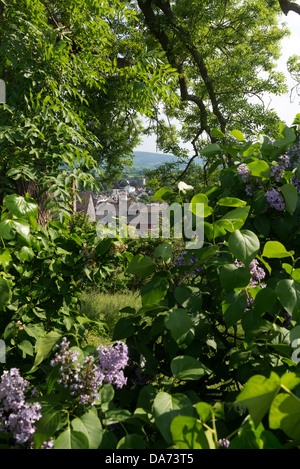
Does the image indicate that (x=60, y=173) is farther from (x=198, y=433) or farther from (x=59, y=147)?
(x=198, y=433)

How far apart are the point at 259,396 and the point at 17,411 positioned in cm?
56

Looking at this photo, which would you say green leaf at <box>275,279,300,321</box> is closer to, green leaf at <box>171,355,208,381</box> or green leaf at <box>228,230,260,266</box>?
green leaf at <box>228,230,260,266</box>

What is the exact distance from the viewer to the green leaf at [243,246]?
39.4 inches

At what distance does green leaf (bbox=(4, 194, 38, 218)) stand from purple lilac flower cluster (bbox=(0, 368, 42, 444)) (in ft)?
2.56

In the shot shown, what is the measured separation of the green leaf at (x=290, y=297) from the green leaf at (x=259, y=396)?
0.31m

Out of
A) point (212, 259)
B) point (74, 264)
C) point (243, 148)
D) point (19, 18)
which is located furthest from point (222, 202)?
point (19, 18)

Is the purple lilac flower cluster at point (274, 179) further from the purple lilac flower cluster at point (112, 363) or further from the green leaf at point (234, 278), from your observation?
the purple lilac flower cluster at point (112, 363)

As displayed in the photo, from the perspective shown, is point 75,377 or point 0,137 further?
point 0,137

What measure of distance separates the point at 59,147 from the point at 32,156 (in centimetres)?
31

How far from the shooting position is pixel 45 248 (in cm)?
193

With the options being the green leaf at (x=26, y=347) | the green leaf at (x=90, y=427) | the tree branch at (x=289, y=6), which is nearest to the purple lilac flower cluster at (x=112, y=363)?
the green leaf at (x=90, y=427)

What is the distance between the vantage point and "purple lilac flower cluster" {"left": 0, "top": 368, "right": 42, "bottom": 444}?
0.84 metres

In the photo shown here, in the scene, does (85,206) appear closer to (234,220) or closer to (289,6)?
(289,6)

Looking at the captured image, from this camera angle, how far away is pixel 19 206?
5.16 feet
